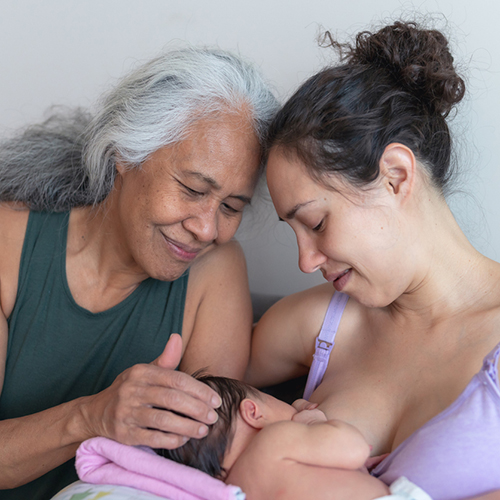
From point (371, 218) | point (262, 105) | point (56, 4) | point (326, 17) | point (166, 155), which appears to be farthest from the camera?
point (56, 4)

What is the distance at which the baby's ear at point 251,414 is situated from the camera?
1250 millimetres

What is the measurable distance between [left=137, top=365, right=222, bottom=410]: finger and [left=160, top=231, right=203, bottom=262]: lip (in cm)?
46

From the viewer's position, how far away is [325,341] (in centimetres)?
157

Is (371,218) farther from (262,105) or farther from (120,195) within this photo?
(120,195)

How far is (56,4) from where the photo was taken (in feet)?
7.87

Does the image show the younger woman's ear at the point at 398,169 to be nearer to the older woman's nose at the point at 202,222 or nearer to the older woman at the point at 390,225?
the older woman at the point at 390,225

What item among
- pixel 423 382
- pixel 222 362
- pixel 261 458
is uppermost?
pixel 423 382

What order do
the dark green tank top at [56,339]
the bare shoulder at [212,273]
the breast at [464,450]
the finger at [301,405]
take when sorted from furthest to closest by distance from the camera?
the bare shoulder at [212,273]
the dark green tank top at [56,339]
the finger at [301,405]
the breast at [464,450]

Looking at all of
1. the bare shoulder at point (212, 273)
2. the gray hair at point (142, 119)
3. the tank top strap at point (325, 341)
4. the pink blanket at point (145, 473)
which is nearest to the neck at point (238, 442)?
the pink blanket at point (145, 473)

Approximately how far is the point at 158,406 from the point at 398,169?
843 mm

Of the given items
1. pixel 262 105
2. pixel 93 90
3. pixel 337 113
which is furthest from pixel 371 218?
pixel 93 90

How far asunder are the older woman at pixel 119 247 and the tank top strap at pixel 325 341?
12.0 inches

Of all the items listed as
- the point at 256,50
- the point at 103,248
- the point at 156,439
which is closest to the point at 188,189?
the point at 103,248

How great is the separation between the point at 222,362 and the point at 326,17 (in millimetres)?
1335
